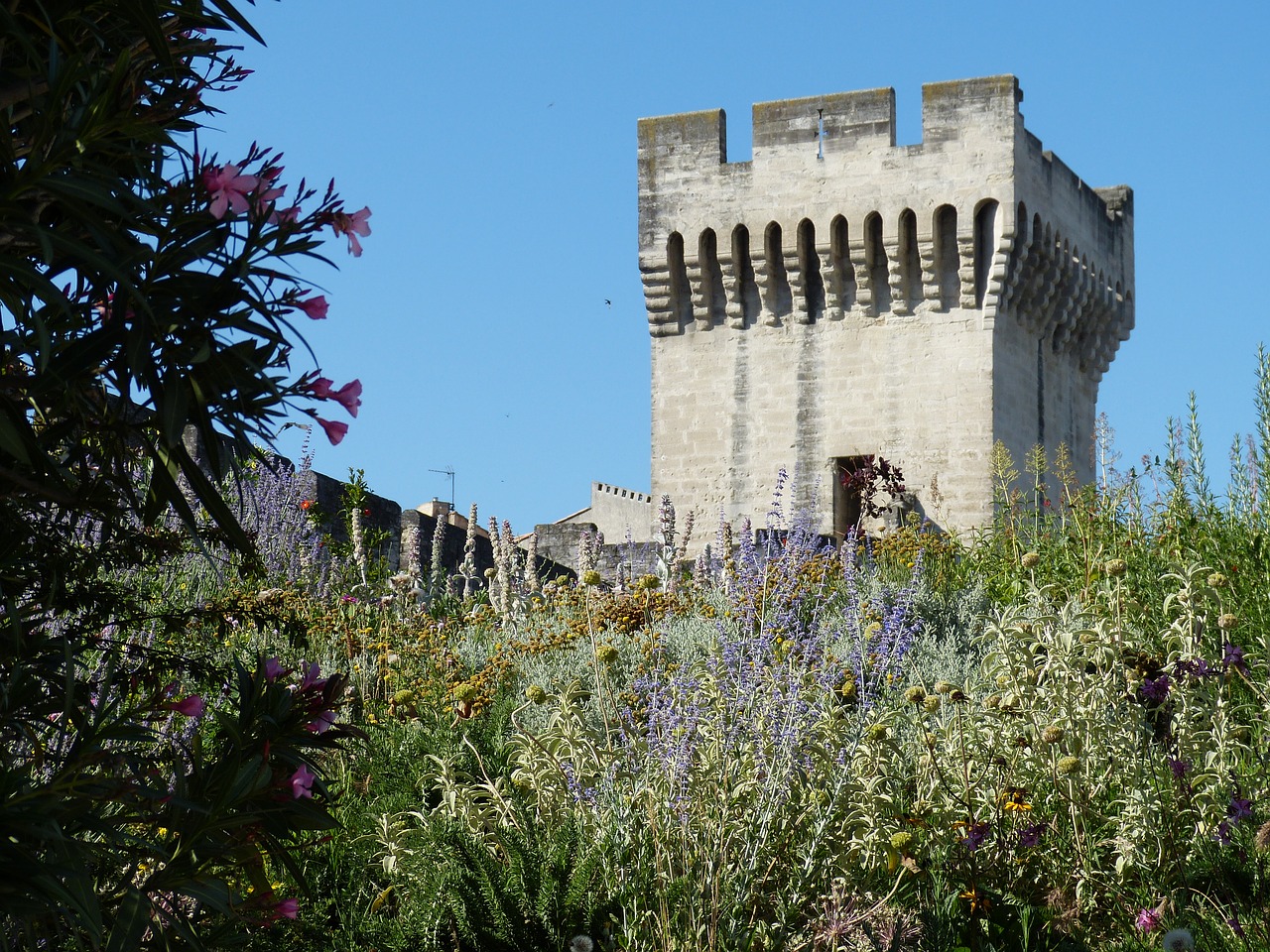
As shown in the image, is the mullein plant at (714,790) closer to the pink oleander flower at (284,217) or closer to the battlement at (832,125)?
the pink oleander flower at (284,217)

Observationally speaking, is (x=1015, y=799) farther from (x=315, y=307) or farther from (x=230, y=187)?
(x=230, y=187)

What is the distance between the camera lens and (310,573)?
883 centimetres

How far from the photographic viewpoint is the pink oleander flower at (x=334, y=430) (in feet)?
8.10

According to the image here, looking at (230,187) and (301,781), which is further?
(301,781)

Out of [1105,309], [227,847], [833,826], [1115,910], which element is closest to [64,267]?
[227,847]

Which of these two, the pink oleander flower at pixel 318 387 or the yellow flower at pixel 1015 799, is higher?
the pink oleander flower at pixel 318 387

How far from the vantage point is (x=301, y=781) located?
2441 millimetres

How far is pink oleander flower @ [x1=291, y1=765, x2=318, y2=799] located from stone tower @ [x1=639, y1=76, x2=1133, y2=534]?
16.5 metres

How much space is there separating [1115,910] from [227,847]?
2.80m

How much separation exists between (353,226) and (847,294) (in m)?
17.7

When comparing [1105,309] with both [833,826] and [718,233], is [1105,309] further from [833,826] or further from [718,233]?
[833,826]

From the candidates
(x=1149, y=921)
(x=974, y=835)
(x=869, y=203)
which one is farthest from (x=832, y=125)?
(x=1149, y=921)

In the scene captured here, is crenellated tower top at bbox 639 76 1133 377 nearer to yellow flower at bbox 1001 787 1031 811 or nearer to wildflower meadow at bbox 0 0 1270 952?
wildflower meadow at bbox 0 0 1270 952

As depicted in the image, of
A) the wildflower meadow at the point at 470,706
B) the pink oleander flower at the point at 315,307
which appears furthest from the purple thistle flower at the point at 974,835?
the pink oleander flower at the point at 315,307
